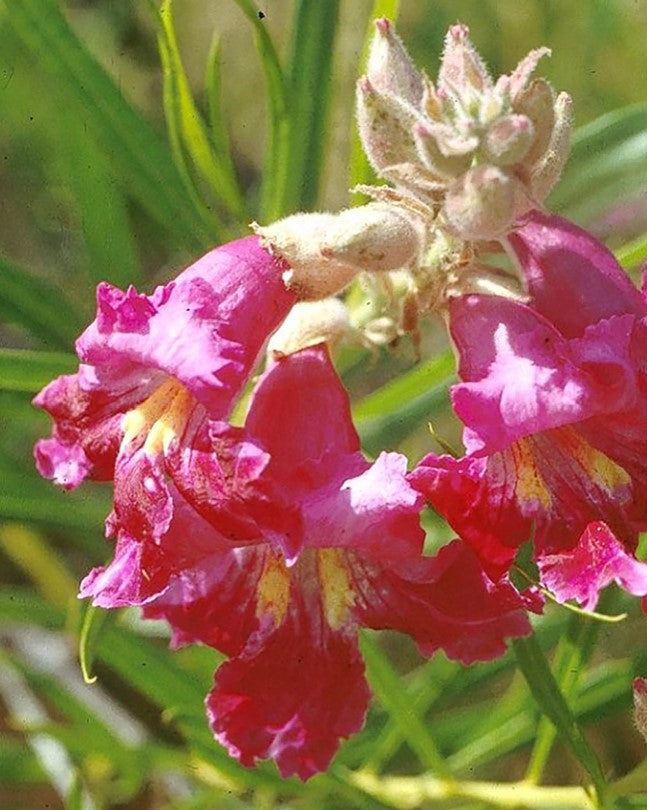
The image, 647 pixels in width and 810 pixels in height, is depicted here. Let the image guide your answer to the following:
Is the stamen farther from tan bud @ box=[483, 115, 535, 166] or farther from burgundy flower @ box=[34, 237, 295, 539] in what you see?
tan bud @ box=[483, 115, 535, 166]

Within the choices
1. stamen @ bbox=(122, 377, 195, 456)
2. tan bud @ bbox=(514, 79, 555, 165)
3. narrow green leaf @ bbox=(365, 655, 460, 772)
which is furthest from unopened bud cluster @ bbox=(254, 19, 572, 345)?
narrow green leaf @ bbox=(365, 655, 460, 772)

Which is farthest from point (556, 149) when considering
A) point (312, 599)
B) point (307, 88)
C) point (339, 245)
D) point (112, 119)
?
point (112, 119)

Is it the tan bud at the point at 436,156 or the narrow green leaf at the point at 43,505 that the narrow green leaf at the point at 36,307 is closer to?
the narrow green leaf at the point at 43,505

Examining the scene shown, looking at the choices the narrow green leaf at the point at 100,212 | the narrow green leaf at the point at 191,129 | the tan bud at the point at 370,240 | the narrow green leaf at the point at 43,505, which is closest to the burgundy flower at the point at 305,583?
the tan bud at the point at 370,240

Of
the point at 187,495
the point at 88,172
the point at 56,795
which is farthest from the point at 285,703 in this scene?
the point at 56,795

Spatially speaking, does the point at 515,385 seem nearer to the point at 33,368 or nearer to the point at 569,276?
the point at 569,276

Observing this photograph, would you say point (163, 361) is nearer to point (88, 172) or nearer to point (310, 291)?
point (310, 291)
